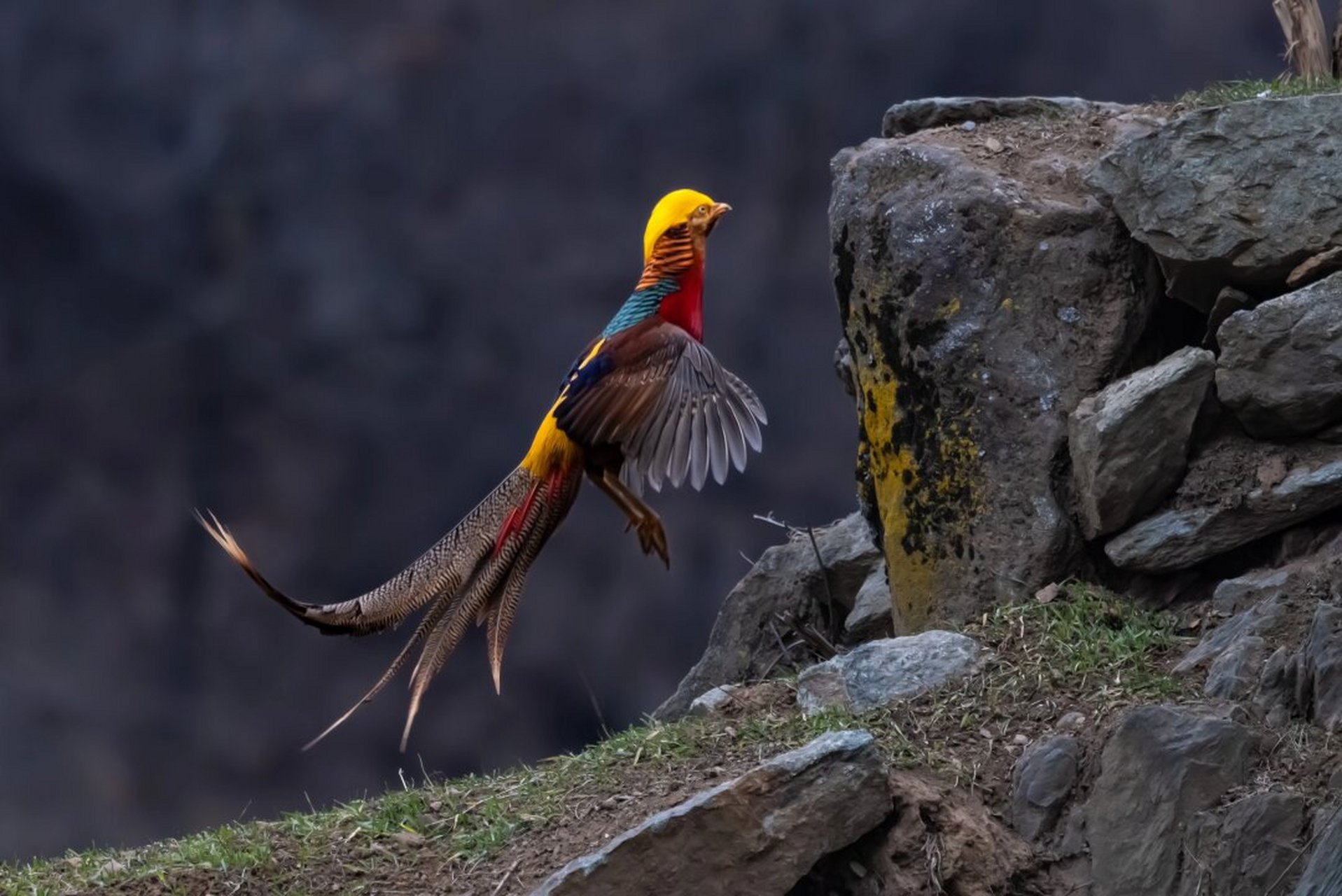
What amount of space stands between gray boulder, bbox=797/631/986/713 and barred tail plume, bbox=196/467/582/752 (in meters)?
0.97

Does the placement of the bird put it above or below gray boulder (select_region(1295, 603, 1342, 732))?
above

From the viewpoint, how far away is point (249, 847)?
5.72 meters

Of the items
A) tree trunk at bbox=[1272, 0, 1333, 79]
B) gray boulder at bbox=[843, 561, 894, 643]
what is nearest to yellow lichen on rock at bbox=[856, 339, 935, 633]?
gray boulder at bbox=[843, 561, 894, 643]

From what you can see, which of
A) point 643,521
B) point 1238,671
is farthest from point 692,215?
point 1238,671

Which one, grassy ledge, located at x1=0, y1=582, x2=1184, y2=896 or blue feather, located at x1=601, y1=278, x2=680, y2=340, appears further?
blue feather, located at x1=601, y1=278, x2=680, y2=340

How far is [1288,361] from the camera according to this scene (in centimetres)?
576

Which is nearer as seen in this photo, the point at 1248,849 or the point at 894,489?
the point at 1248,849

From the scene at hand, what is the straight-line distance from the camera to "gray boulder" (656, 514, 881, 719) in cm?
773

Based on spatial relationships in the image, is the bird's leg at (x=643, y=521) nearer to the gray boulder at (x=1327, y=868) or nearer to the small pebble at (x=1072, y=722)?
the small pebble at (x=1072, y=722)

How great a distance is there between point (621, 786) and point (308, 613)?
42.9 inches

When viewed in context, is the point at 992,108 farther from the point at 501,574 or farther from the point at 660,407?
the point at 501,574

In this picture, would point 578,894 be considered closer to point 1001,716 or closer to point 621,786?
point 621,786

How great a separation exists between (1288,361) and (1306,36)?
1.95 metres

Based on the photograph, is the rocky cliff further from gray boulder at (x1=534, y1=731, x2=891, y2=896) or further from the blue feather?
the blue feather
